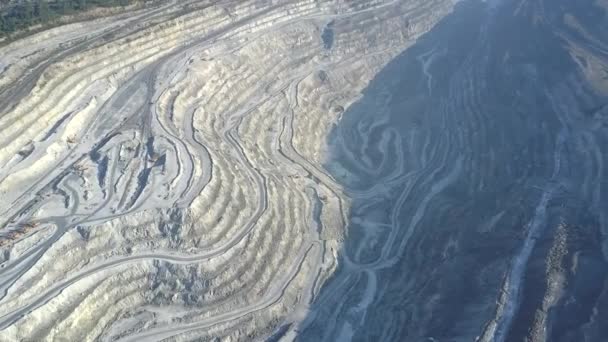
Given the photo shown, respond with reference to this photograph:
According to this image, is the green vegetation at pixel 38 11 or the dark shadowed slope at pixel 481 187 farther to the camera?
the green vegetation at pixel 38 11

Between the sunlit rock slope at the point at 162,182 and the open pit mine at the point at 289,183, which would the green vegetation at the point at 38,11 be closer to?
the open pit mine at the point at 289,183

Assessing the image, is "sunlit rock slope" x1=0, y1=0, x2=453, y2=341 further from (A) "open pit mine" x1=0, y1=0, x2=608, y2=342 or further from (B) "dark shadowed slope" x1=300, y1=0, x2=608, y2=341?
(B) "dark shadowed slope" x1=300, y1=0, x2=608, y2=341

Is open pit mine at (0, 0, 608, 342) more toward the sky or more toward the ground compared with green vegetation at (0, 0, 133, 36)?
more toward the ground

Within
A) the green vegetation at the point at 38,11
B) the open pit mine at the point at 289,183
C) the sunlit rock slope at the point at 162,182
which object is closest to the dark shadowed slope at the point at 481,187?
the open pit mine at the point at 289,183

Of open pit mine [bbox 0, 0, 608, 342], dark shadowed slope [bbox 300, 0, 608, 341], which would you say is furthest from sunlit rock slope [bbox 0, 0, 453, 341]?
dark shadowed slope [bbox 300, 0, 608, 341]

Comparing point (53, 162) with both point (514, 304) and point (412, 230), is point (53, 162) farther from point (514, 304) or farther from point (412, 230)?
point (514, 304)

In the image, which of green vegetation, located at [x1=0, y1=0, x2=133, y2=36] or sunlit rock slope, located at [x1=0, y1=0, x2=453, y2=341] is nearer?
sunlit rock slope, located at [x1=0, y1=0, x2=453, y2=341]

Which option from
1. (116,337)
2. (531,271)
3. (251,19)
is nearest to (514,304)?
(531,271)
